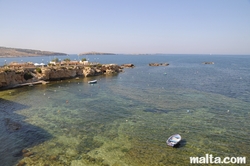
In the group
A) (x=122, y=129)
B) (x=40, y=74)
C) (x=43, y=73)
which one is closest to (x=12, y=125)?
(x=122, y=129)

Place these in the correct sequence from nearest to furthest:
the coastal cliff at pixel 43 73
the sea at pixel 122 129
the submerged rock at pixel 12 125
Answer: the sea at pixel 122 129, the submerged rock at pixel 12 125, the coastal cliff at pixel 43 73

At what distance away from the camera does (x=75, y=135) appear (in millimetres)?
22656

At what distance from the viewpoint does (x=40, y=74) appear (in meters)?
62.8

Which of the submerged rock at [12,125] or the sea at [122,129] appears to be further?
the submerged rock at [12,125]

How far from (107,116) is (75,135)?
7591 millimetres

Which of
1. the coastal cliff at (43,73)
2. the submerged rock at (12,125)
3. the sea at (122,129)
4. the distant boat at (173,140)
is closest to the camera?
the sea at (122,129)

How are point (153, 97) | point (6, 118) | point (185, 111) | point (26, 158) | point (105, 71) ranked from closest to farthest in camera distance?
1. point (26, 158)
2. point (6, 118)
3. point (185, 111)
4. point (153, 97)
5. point (105, 71)

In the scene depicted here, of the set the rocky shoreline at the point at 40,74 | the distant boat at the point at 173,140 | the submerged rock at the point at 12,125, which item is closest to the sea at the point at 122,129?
the submerged rock at the point at 12,125

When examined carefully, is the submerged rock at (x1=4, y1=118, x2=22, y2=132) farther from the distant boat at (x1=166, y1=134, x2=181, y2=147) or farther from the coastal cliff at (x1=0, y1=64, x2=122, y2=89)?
the coastal cliff at (x1=0, y1=64, x2=122, y2=89)

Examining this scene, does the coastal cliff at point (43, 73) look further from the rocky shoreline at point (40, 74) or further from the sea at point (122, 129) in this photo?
the sea at point (122, 129)

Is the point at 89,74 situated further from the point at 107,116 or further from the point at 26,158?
the point at 26,158

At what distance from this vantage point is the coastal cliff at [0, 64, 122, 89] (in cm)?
5167

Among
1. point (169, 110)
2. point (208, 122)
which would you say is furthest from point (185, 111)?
point (208, 122)

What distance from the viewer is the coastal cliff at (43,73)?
170ft
